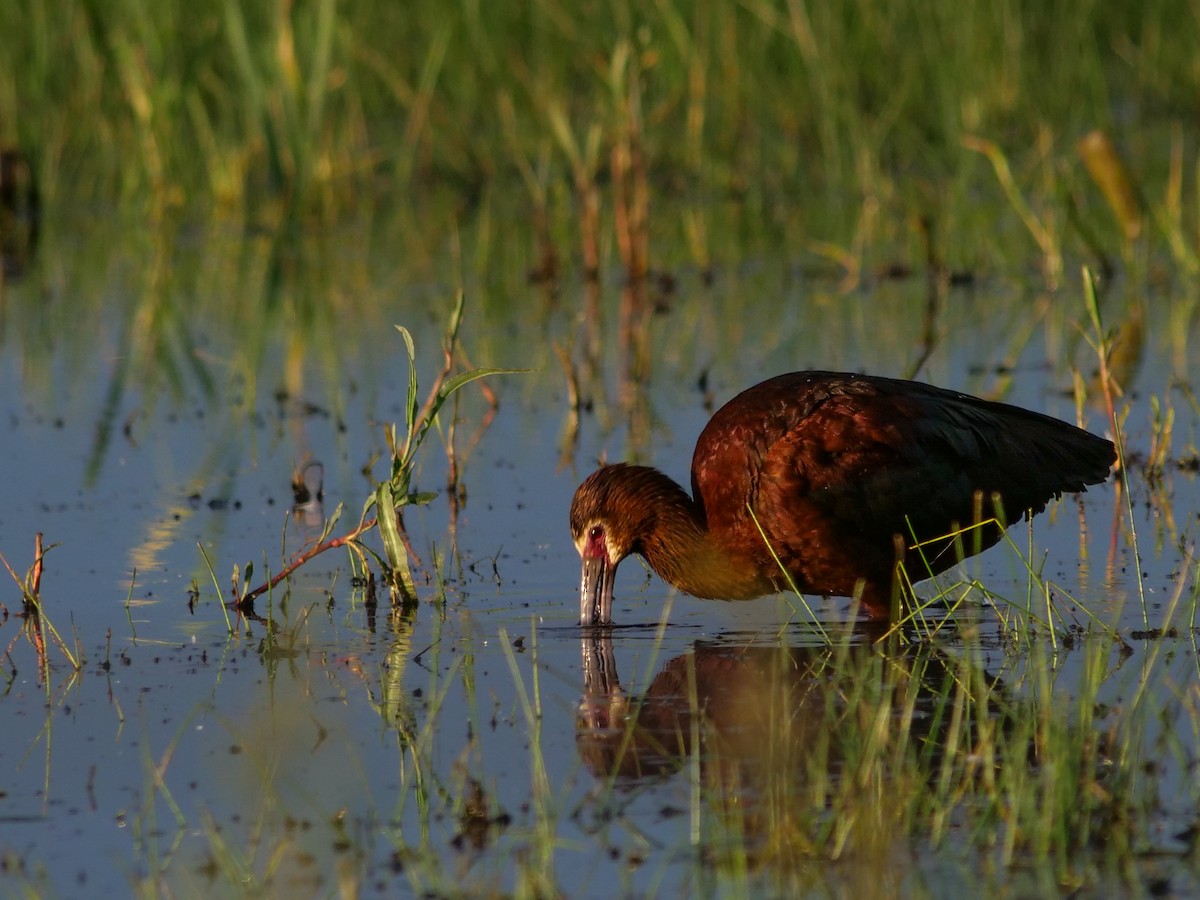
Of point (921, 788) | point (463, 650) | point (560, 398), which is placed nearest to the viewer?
point (921, 788)

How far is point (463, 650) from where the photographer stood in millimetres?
5648

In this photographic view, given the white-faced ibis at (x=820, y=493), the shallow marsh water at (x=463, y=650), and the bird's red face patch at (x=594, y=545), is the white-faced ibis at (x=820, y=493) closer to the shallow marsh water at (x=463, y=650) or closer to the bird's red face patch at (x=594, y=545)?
the bird's red face patch at (x=594, y=545)

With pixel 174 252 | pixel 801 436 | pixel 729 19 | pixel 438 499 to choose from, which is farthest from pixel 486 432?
pixel 729 19

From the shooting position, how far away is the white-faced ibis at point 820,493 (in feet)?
19.6

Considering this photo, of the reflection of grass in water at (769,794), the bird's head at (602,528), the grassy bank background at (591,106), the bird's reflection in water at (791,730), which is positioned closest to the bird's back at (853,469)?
the bird's head at (602,528)

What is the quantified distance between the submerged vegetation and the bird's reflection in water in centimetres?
2

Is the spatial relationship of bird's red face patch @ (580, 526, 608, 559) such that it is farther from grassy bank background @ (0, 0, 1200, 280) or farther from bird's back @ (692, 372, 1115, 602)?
grassy bank background @ (0, 0, 1200, 280)

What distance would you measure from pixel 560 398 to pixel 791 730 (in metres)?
4.53

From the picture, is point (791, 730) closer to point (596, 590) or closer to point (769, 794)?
point (769, 794)

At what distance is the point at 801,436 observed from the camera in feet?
19.8

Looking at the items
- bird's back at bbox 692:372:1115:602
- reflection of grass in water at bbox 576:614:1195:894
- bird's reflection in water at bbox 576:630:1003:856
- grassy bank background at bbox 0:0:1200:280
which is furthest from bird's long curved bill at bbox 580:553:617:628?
grassy bank background at bbox 0:0:1200:280

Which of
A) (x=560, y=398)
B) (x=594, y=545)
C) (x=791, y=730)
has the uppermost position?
(x=560, y=398)

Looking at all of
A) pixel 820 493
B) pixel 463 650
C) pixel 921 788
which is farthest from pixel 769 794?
pixel 820 493

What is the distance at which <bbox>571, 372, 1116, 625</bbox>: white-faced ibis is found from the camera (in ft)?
19.6
